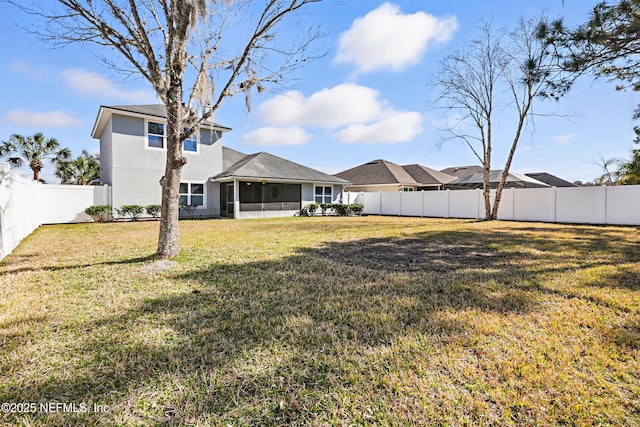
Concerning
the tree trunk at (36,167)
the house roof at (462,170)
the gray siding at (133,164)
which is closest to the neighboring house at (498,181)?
the house roof at (462,170)

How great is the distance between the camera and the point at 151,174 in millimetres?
15734

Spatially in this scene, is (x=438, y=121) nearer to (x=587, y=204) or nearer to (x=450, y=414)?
(x=587, y=204)

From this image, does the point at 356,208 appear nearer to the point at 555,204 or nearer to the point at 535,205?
the point at 535,205

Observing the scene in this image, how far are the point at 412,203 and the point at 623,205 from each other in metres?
10.4

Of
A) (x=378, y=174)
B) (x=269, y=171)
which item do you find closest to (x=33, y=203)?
(x=269, y=171)

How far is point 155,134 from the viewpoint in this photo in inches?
623

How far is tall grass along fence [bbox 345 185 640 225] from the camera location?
43.3ft

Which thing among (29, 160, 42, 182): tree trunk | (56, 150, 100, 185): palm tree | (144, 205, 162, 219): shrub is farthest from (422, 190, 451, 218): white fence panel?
(56, 150, 100, 185): palm tree

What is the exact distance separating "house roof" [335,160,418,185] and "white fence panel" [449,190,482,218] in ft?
24.9

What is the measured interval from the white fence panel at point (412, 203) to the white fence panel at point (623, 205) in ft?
30.5

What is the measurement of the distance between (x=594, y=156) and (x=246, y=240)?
3166 cm

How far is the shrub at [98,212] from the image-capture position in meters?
13.9

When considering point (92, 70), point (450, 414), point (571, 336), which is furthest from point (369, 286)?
point (92, 70)

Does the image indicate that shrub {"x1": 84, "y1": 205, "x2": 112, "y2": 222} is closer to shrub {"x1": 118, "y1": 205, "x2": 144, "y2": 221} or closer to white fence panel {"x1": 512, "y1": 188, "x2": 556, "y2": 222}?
shrub {"x1": 118, "y1": 205, "x2": 144, "y2": 221}
